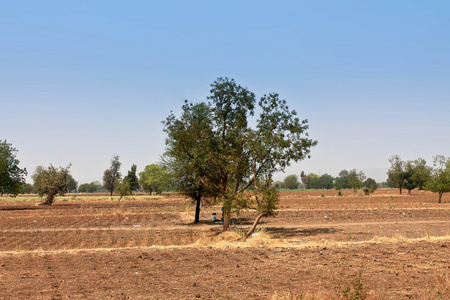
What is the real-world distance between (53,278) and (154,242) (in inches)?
366

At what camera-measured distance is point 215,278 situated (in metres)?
10.5

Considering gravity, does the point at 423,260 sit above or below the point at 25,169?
below

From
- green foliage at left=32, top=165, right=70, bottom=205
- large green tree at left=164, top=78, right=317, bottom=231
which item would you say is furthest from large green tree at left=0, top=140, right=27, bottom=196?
large green tree at left=164, top=78, right=317, bottom=231

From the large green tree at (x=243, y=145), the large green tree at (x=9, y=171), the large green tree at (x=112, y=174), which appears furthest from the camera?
the large green tree at (x=112, y=174)

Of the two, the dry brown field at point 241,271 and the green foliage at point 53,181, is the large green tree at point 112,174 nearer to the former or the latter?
the green foliage at point 53,181

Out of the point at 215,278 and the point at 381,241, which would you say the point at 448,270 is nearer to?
the point at 381,241

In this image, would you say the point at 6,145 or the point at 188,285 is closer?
the point at 188,285

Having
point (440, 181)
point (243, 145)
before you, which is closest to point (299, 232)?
point (243, 145)

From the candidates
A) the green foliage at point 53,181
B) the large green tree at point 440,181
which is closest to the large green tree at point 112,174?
the green foliage at point 53,181

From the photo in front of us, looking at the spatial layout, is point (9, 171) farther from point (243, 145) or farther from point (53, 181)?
point (243, 145)

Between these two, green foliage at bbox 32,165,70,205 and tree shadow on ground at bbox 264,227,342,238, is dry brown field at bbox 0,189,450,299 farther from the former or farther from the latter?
green foliage at bbox 32,165,70,205

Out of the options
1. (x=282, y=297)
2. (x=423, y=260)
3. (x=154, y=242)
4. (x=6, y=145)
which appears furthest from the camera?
(x=6, y=145)

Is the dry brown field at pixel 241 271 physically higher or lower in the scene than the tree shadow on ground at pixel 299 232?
higher

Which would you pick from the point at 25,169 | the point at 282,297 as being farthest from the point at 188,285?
the point at 25,169
